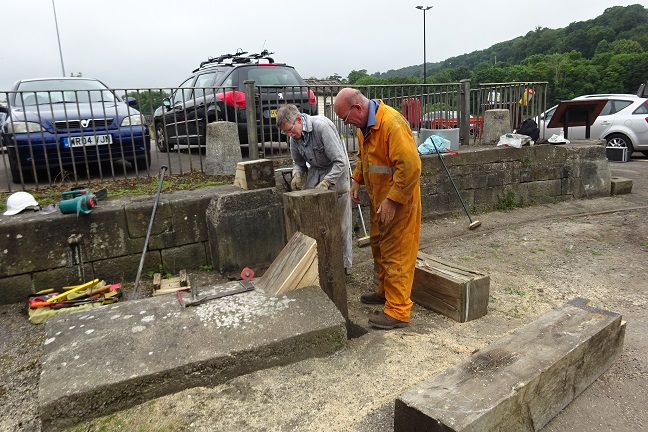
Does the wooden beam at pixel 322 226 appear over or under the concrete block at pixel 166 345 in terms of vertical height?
over

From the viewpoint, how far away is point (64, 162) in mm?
5750

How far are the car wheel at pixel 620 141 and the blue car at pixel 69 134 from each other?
1251 centimetres

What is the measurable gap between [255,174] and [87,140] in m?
2.34

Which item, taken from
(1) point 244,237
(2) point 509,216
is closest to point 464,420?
(1) point 244,237

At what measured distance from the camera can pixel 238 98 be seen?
6.74m

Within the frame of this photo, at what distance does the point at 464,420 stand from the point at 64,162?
563 cm

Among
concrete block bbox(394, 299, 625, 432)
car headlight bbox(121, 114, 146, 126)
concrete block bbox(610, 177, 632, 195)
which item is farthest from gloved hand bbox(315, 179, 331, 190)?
concrete block bbox(610, 177, 632, 195)

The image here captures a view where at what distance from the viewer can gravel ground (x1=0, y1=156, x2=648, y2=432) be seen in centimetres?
251

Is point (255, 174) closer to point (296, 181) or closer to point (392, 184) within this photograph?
Answer: point (296, 181)

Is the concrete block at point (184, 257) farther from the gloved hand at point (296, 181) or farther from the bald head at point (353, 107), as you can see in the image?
the bald head at point (353, 107)

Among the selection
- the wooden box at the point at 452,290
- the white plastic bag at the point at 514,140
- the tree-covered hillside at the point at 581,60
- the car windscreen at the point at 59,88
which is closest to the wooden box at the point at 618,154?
the white plastic bag at the point at 514,140

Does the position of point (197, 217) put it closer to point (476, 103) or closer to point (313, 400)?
point (313, 400)

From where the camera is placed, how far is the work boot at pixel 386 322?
3.77 m

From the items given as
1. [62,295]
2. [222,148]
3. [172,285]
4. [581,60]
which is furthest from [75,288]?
[581,60]
